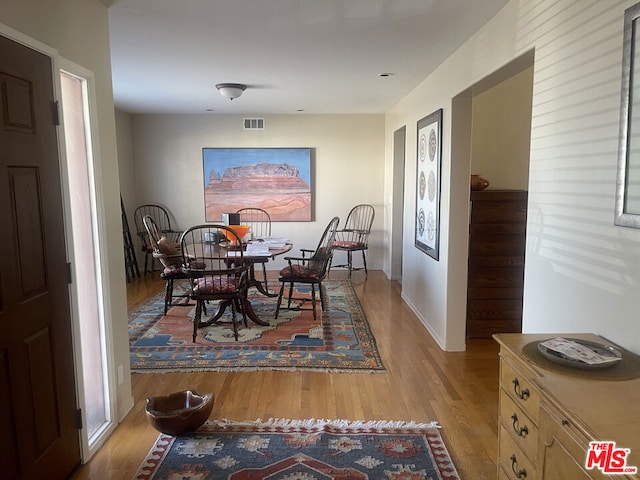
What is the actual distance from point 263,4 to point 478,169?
2.72 m

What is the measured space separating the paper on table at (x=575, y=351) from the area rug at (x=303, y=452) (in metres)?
0.95

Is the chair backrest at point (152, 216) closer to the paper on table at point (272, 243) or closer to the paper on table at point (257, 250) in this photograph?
the paper on table at point (272, 243)

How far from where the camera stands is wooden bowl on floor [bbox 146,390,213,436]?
243 centimetres

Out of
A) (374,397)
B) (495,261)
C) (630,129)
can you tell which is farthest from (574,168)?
(495,261)

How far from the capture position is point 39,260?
192cm

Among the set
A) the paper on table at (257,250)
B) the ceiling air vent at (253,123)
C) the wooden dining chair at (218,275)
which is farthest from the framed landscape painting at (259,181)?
the wooden dining chair at (218,275)

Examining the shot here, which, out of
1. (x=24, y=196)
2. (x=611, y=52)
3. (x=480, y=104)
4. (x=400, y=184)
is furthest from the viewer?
(x=400, y=184)

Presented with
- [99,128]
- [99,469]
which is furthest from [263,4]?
[99,469]

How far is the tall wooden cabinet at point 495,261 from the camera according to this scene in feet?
12.8

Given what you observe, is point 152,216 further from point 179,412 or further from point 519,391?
point 519,391

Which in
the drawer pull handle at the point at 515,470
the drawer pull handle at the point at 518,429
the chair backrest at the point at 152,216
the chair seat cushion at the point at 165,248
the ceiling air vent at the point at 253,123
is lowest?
the drawer pull handle at the point at 515,470

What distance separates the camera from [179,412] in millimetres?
2445

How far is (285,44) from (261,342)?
7.94 feet

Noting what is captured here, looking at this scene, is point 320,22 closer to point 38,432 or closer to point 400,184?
point 38,432
